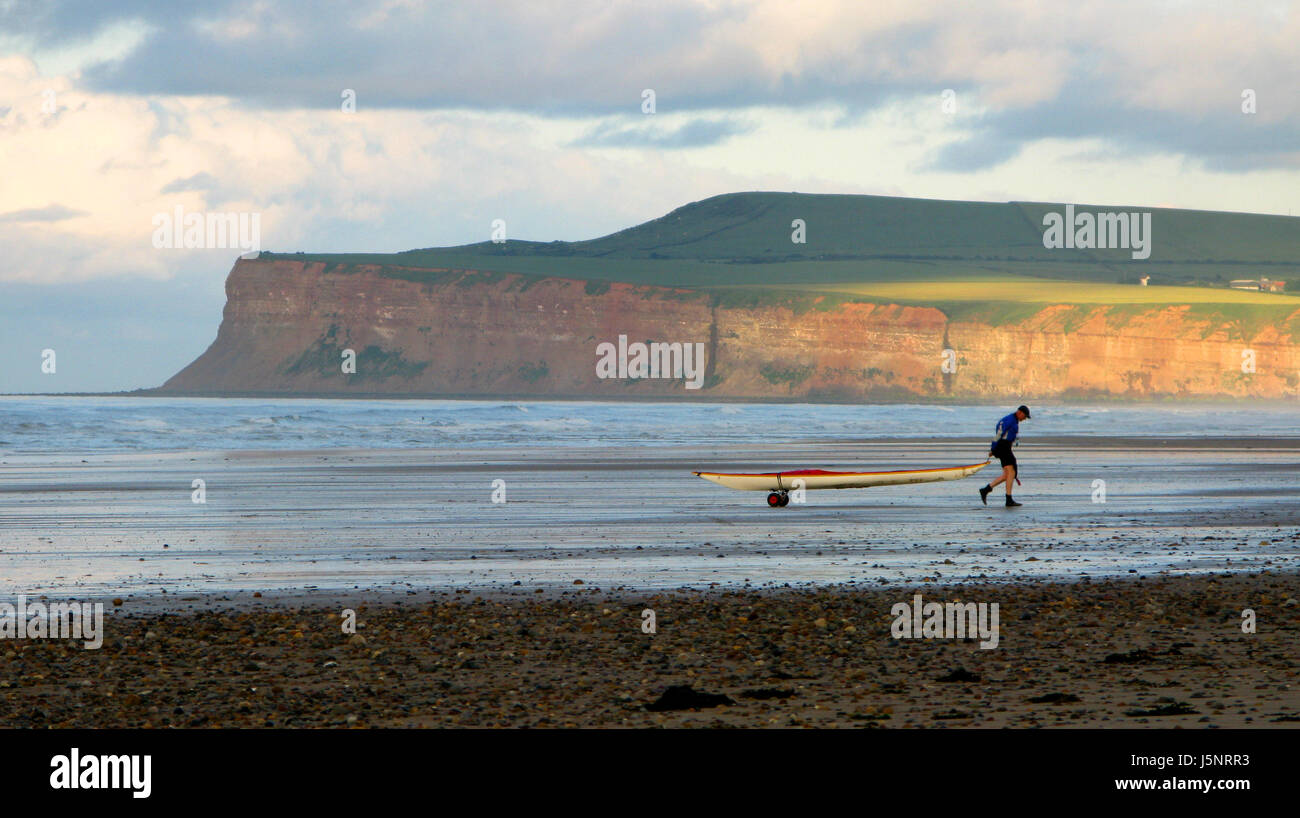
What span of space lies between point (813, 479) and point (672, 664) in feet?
48.1

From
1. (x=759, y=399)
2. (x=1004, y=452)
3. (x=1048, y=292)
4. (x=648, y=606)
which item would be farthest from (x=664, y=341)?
(x=648, y=606)

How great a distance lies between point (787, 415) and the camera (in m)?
79.6

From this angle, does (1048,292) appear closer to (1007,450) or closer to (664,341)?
(664,341)

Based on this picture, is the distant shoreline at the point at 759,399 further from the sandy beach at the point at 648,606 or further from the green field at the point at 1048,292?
the sandy beach at the point at 648,606

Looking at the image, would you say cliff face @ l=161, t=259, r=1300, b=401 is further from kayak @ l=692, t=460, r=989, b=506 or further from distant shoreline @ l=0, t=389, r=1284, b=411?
kayak @ l=692, t=460, r=989, b=506

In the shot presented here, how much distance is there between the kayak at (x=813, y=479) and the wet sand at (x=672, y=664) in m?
10.8

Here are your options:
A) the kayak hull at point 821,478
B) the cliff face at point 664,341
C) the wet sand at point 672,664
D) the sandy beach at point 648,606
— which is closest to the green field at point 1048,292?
the cliff face at point 664,341

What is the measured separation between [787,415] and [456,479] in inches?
2004

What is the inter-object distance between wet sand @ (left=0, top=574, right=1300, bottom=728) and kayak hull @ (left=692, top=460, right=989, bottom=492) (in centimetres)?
1094

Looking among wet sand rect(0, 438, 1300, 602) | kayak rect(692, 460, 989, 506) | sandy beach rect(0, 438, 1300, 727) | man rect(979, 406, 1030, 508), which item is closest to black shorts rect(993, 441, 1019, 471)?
man rect(979, 406, 1030, 508)

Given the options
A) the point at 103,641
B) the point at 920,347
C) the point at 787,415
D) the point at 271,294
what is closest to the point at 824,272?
the point at 920,347

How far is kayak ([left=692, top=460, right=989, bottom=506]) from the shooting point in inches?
936

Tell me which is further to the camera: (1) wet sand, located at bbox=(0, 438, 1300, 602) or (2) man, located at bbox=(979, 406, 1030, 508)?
(2) man, located at bbox=(979, 406, 1030, 508)
